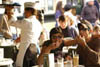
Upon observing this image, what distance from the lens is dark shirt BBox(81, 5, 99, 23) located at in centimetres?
964

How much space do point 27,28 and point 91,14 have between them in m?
5.40

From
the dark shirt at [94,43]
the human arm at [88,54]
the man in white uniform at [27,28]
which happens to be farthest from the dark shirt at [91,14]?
the human arm at [88,54]

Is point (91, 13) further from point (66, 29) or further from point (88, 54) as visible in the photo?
point (88, 54)

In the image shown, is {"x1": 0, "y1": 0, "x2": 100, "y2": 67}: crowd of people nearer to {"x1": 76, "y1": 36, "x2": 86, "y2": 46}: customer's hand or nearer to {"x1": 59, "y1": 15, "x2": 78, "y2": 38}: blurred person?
{"x1": 76, "y1": 36, "x2": 86, "y2": 46}: customer's hand

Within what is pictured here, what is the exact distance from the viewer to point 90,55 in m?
3.90

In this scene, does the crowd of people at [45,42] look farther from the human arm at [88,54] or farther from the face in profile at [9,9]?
the face in profile at [9,9]

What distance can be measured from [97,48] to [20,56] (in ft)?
3.94

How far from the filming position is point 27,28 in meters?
4.54

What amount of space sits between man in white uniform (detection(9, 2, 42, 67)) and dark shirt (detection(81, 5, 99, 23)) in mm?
5156

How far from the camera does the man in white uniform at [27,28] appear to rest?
14.7ft

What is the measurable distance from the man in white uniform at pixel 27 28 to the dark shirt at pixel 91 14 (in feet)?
16.9

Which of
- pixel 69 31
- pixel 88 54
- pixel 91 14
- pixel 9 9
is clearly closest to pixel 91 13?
pixel 91 14

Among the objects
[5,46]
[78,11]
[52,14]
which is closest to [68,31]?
[5,46]

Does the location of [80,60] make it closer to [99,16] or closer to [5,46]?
[5,46]
